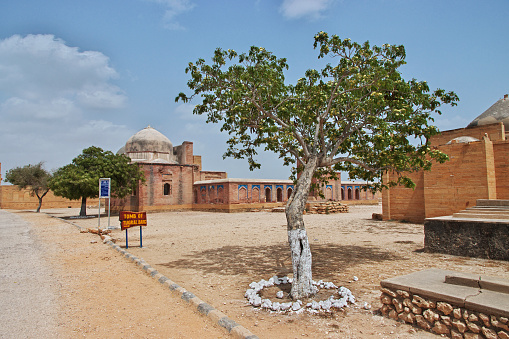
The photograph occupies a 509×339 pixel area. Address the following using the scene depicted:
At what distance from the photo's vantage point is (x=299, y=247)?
5.40m

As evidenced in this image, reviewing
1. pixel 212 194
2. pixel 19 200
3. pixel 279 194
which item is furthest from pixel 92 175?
pixel 19 200

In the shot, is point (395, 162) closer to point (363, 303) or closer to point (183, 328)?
point (363, 303)

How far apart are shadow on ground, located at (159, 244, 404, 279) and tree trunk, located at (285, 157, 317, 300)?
4.81 ft

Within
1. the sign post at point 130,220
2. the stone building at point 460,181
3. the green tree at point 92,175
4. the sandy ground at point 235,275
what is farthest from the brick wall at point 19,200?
the stone building at point 460,181

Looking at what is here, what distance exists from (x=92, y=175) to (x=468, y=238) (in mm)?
23771

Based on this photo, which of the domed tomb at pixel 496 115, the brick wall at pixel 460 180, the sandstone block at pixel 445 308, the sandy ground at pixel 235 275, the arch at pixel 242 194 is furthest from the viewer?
the arch at pixel 242 194

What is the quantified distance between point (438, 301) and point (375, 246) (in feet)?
22.0

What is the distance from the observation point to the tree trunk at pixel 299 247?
17.0 feet

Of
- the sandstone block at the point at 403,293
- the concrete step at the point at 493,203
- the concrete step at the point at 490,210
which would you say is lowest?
the sandstone block at the point at 403,293

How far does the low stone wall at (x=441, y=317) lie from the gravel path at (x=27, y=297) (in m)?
4.38

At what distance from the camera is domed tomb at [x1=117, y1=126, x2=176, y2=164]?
36.0 meters

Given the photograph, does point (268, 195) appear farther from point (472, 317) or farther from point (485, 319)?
point (485, 319)

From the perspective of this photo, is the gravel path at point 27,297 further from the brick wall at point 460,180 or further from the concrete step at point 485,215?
the brick wall at point 460,180

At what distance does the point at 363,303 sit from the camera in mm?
4922
